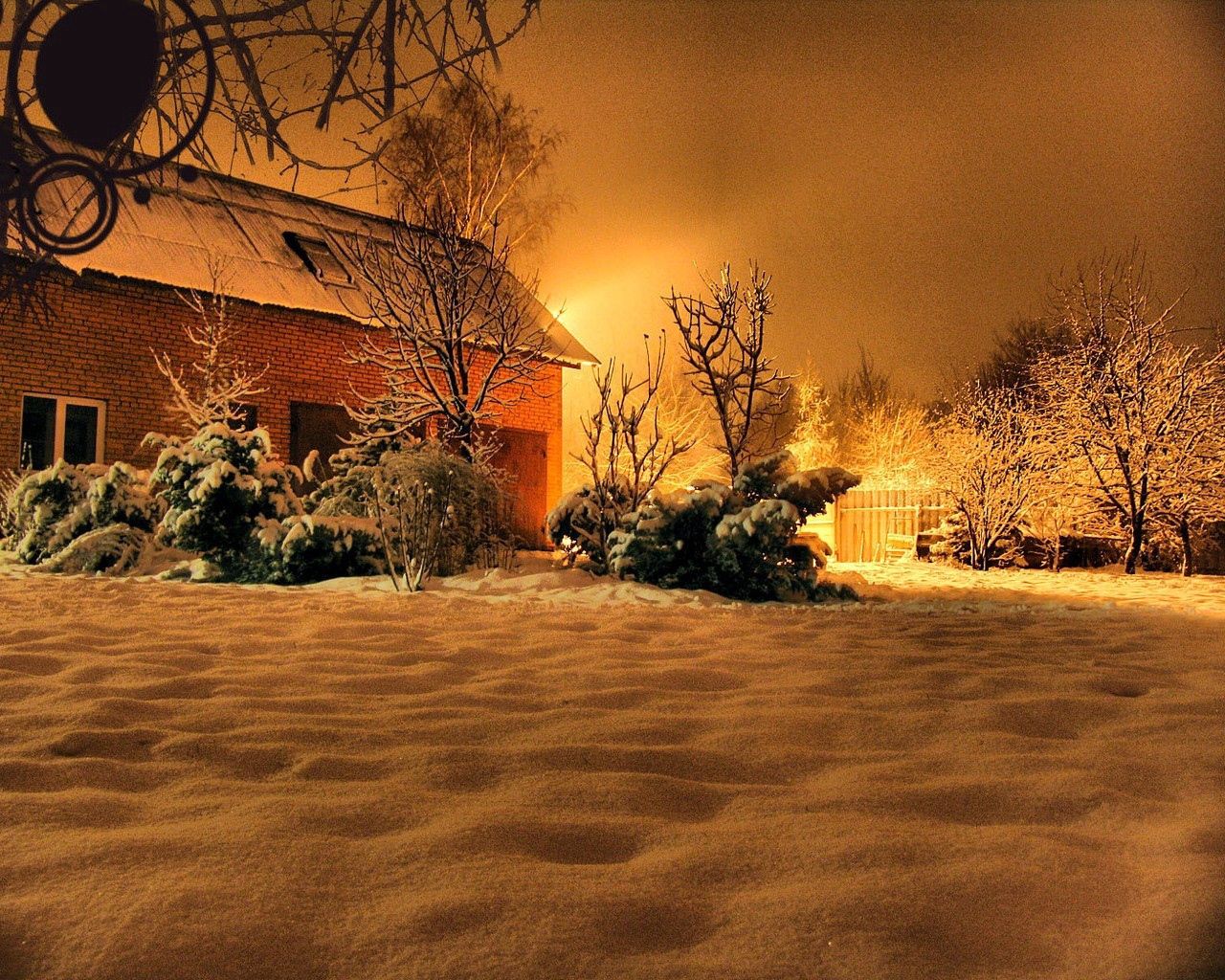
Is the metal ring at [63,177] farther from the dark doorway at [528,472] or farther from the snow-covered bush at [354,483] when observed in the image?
the dark doorway at [528,472]

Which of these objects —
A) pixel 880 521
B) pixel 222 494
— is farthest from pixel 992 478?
pixel 222 494

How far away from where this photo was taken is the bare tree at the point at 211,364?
38.1 ft

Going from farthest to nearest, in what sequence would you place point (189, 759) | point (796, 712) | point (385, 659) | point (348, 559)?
point (348, 559) < point (385, 659) < point (796, 712) < point (189, 759)

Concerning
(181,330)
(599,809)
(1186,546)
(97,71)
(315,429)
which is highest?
(181,330)

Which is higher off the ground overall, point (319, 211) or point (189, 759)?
point (319, 211)

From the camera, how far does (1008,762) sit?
251 centimetres

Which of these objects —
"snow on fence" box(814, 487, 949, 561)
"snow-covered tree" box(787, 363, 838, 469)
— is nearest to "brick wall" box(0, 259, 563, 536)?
"snow on fence" box(814, 487, 949, 561)

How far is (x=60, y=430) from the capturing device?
10.9 m

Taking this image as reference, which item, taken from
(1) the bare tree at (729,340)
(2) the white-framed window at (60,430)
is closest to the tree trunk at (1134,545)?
(1) the bare tree at (729,340)

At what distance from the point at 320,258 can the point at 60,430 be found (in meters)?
4.65

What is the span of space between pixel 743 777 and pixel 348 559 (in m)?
5.85

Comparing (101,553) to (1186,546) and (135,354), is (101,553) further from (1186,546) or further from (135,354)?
(1186,546)

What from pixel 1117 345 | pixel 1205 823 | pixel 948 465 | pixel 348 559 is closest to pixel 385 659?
pixel 1205 823

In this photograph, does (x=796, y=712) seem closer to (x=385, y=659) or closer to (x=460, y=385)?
(x=385, y=659)
